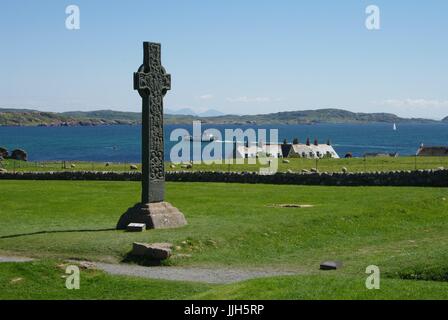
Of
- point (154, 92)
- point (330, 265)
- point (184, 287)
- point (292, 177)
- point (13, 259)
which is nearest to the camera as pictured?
point (184, 287)

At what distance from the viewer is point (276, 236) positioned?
22.6m

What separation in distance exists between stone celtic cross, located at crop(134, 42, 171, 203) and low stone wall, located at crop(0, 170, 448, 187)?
19273 millimetres

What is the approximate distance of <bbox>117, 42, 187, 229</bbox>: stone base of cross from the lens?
78.3 ft

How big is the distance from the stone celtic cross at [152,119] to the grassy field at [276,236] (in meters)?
1.89

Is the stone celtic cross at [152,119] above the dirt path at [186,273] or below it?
above

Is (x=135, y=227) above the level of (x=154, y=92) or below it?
below

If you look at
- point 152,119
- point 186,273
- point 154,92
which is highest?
point 154,92

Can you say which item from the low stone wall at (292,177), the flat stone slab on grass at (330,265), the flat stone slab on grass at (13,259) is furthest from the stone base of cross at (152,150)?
the low stone wall at (292,177)

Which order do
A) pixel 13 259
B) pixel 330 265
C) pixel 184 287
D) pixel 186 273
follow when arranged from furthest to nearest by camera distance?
pixel 13 259 → pixel 330 265 → pixel 186 273 → pixel 184 287

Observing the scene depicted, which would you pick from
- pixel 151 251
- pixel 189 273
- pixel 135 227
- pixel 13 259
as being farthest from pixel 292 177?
pixel 13 259

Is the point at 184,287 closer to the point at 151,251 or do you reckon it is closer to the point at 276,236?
the point at 151,251

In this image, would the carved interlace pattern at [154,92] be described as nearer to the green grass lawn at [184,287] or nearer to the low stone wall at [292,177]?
the green grass lawn at [184,287]

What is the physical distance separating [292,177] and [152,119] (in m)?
20.1

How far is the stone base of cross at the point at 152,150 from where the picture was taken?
23.9 metres
